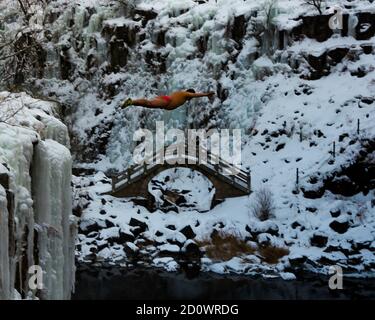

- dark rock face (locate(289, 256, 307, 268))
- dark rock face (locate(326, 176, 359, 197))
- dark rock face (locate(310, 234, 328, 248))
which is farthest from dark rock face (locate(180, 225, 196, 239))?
dark rock face (locate(326, 176, 359, 197))

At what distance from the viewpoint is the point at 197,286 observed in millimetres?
21812

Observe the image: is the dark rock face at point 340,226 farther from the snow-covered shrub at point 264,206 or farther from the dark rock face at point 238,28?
the dark rock face at point 238,28

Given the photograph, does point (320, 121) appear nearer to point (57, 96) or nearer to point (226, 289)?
point (226, 289)

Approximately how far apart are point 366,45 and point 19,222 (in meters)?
26.6

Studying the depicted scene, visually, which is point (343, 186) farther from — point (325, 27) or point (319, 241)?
point (325, 27)

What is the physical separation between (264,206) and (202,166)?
377cm

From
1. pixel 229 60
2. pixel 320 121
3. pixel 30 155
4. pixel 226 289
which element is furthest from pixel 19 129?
pixel 229 60

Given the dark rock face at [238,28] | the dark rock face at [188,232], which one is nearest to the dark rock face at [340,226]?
the dark rock face at [188,232]

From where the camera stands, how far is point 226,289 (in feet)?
70.3

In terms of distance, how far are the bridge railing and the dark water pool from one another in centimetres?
594

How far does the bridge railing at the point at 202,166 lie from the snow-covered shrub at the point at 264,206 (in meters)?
1.23

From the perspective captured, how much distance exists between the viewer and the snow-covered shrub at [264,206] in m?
26.0

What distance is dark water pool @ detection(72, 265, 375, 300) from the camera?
813 inches

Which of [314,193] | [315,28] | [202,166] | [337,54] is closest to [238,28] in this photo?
[315,28]
